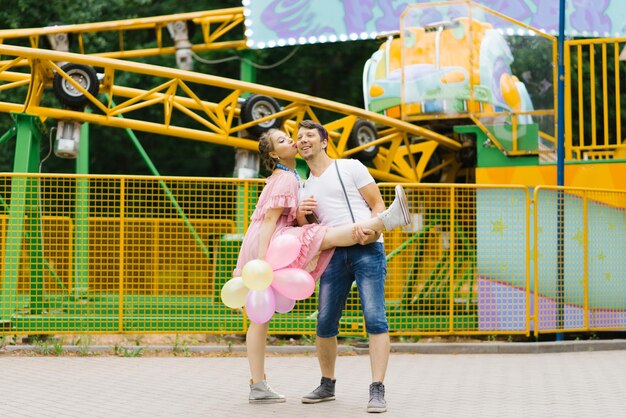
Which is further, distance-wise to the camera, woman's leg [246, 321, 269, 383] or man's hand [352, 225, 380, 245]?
woman's leg [246, 321, 269, 383]

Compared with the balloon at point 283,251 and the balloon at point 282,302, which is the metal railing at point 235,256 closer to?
the balloon at point 282,302

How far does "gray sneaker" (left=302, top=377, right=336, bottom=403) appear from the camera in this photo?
7.98 m

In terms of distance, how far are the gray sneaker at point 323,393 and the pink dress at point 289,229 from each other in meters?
0.75

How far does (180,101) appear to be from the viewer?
16578mm

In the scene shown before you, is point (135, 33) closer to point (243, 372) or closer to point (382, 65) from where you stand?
point (382, 65)

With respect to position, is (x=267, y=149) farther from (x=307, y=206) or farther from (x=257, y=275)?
(x=257, y=275)

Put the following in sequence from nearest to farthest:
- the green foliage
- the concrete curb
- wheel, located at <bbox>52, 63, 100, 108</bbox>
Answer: the concrete curb < wheel, located at <bbox>52, 63, 100, 108</bbox> < the green foliage

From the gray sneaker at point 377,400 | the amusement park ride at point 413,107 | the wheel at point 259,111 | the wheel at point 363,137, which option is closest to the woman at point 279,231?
the gray sneaker at point 377,400

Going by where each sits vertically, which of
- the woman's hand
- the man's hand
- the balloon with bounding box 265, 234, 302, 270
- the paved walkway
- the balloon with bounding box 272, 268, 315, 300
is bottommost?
the paved walkway

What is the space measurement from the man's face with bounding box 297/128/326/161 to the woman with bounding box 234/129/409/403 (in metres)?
0.13

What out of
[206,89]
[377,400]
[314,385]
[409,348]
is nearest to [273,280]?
[377,400]

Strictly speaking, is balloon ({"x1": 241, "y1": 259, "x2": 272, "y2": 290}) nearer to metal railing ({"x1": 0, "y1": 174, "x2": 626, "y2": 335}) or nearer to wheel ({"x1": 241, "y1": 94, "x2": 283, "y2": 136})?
metal railing ({"x1": 0, "y1": 174, "x2": 626, "y2": 335})

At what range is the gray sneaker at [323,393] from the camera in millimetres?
7975

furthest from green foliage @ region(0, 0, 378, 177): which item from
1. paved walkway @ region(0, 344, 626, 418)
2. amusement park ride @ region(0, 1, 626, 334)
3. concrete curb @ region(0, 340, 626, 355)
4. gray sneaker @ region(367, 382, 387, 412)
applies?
gray sneaker @ region(367, 382, 387, 412)
